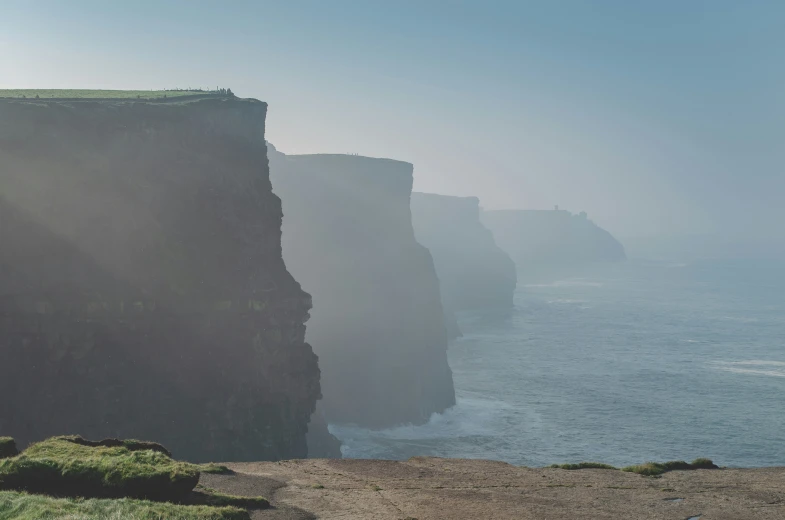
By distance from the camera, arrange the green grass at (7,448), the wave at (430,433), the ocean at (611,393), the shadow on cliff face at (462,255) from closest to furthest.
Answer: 1. the green grass at (7,448)
2. the ocean at (611,393)
3. the wave at (430,433)
4. the shadow on cliff face at (462,255)

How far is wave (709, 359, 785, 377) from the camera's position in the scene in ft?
298

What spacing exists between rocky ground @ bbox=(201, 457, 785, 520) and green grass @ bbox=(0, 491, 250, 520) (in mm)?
1912

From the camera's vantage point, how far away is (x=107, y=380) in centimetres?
3719

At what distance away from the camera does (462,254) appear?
177 m

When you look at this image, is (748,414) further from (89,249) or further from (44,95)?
(44,95)

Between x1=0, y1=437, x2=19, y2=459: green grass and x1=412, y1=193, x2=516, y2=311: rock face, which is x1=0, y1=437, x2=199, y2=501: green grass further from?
x1=412, y1=193, x2=516, y2=311: rock face

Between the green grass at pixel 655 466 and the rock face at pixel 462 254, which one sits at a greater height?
the rock face at pixel 462 254

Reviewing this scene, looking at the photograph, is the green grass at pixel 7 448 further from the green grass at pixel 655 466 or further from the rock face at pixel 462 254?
the rock face at pixel 462 254

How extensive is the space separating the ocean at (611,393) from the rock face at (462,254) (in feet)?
65.2

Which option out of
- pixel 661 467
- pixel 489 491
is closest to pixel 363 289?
pixel 661 467

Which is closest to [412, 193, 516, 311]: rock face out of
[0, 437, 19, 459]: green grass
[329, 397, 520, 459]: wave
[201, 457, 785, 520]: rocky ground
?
[329, 397, 520, 459]: wave

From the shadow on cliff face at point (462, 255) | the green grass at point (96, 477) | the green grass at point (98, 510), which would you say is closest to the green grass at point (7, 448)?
the green grass at point (96, 477)

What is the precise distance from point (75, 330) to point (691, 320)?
132718mm

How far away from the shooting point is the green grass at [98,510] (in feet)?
43.3
